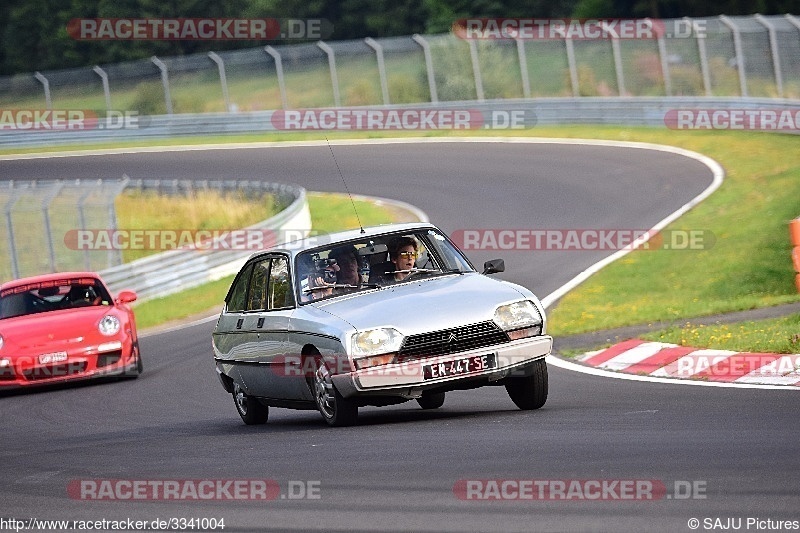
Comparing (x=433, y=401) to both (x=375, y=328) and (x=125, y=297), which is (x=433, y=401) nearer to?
(x=375, y=328)

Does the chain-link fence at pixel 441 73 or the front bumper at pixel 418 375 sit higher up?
the chain-link fence at pixel 441 73

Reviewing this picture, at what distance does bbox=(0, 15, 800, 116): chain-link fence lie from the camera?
1390 inches

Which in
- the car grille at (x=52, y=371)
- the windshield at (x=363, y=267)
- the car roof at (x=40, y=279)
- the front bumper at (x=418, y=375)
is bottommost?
the car grille at (x=52, y=371)

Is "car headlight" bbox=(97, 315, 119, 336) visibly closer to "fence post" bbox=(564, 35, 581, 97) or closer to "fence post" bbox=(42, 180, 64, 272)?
"fence post" bbox=(42, 180, 64, 272)

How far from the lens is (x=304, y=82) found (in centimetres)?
4634

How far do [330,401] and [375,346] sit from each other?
2.44ft

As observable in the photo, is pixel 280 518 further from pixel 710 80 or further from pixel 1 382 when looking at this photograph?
pixel 710 80

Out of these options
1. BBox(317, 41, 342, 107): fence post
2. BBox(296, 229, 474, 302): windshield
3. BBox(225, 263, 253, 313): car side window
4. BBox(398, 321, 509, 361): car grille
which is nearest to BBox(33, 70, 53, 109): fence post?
BBox(317, 41, 342, 107): fence post

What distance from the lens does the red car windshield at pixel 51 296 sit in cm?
1686

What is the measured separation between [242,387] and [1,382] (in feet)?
18.2

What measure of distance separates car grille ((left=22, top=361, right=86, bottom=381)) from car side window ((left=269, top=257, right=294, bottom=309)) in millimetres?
5789

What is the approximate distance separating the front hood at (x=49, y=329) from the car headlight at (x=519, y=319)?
7.79 meters

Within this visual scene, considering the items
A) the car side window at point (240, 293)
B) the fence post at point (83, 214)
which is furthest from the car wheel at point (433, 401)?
the fence post at point (83, 214)

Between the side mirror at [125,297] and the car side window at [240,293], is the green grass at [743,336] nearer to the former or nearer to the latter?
the car side window at [240,293]
